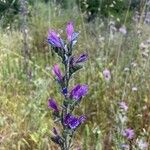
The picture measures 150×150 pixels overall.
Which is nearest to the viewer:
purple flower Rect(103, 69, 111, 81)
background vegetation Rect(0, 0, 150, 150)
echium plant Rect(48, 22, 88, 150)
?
echium plant Rect(48, 22, 88, 150)

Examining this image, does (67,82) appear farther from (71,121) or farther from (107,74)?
→ (107,74)

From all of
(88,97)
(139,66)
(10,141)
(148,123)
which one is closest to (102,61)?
(139,66)

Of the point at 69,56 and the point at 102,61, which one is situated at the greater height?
the point at 69,56

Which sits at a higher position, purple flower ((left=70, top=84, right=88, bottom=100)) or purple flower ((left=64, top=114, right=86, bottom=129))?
purple flower ((left=70, top=84, right=88, bottom=100))

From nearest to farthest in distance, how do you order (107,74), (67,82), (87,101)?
(67,82), (87,101), (107,74)

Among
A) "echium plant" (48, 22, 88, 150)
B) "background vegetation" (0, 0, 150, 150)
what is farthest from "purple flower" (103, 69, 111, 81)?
"echium plant" (48, 22, 88, 150)

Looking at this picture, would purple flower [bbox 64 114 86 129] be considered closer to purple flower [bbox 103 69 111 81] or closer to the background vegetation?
the background vegetation

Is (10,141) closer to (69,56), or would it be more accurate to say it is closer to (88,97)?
(88,97)

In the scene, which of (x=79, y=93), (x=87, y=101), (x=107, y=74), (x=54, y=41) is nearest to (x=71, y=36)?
(x=54, y=41)

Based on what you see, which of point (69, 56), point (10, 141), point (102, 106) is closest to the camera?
point (69, 56)

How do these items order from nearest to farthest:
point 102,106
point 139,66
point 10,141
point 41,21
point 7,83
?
point 10,141, point 102,106, point 7,83, point 139,66, point 41,21

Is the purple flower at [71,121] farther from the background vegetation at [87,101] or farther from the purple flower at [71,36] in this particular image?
the background vegetation at [87,101]
